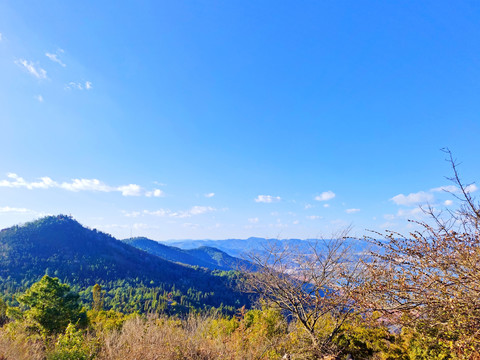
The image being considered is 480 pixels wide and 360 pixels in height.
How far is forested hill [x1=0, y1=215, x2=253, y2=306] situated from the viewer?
127181 mm

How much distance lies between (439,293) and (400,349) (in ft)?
15.7

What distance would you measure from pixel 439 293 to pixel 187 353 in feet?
18.8

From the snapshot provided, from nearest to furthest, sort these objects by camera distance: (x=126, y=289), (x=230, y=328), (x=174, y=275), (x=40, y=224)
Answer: (x=230, y=328) → (x=126, y=289) → (x=174, y=275) → (x=40, y=224)

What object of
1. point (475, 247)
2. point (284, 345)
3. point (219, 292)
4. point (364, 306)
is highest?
point (475, 247)

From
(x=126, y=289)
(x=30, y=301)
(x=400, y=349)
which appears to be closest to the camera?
(x=400, y=349)

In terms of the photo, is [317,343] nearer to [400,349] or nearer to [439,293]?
[400,349]

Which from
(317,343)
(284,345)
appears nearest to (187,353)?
(284,345)

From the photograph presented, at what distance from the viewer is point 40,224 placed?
195250 millimetres

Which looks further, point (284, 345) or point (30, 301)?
point (30, 301)

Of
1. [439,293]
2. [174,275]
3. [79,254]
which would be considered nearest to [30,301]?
[439,293]

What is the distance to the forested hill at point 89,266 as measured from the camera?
417ft

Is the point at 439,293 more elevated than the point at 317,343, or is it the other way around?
Answer: the point at 439,293

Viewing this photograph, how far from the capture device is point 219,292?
130375 mm

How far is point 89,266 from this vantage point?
5915 inches
